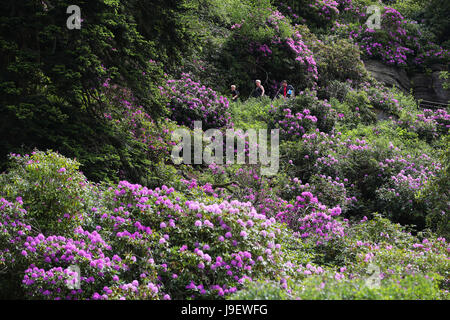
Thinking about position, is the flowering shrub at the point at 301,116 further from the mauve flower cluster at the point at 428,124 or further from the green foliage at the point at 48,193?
the green foliage at the point at 48,193

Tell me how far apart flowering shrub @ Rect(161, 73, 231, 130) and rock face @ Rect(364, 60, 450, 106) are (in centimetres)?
866

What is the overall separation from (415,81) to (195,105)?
40.3ft

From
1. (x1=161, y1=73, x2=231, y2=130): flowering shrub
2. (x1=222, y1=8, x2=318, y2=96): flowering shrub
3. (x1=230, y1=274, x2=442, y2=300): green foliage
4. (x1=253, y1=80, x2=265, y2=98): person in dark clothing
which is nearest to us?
(x1=230, y1=274, x2=442, y2=300): green foliage

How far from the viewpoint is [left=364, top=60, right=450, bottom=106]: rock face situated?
19.0 meters

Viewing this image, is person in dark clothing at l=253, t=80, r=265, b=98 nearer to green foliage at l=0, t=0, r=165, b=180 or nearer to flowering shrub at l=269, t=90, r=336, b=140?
flowering shrub at l=269, t=90, r=336, b=140

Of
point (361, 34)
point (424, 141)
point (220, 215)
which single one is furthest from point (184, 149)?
point (361, 34)

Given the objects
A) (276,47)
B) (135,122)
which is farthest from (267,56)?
(135,122)

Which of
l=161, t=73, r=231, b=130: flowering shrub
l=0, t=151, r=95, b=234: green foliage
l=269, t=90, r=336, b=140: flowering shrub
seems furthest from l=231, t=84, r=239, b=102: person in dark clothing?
l=0, t=151, r=95, b=234: green foliage

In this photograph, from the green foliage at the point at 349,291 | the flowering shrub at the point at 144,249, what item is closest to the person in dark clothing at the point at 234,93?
the flowering shrub at the point at 144,249

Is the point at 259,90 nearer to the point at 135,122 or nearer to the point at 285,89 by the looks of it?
the point at 285,89

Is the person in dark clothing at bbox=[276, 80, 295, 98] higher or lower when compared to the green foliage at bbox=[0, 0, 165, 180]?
higher

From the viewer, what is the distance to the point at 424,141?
1321 centimetres

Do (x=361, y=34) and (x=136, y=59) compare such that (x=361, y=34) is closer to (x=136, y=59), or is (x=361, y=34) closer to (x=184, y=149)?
(x=184, y=149)

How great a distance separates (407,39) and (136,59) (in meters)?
17.0
